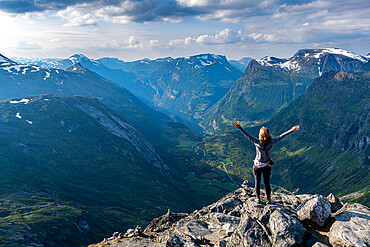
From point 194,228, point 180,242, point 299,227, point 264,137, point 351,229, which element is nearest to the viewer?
point 351,229

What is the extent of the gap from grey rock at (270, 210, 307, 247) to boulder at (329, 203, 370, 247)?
259cm

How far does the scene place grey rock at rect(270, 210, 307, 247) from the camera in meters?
21.2

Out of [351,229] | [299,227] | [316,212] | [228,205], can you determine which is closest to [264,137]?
[299,227]

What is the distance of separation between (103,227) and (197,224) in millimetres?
145171

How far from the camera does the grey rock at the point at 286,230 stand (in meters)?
21.2

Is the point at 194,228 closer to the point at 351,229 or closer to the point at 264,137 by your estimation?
the point at 264,137

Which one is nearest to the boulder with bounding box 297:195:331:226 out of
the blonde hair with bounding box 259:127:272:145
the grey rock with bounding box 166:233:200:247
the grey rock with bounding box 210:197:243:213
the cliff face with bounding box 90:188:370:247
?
the cliff face with bounding box 90:188:370:247

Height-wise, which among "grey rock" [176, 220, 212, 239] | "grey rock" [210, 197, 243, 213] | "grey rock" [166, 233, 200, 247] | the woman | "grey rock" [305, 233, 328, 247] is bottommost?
"grey rock" [210, 197, 243, 213]

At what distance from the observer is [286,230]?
21.6 meters

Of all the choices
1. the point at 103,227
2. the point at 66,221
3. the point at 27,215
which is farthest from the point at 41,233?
the point at 103,227

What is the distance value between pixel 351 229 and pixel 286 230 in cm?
536

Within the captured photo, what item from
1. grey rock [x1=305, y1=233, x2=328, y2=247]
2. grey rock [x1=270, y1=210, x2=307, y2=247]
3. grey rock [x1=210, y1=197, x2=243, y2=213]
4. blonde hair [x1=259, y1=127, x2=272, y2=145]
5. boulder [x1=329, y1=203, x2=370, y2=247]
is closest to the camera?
boulder [x1=329, y1=203, x2=370, y2=247]

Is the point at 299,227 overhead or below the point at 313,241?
overhead

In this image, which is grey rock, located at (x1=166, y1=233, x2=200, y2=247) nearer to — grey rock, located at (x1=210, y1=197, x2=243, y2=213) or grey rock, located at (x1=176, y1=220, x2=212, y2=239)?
grey rock, located at (x1=176, y1=220, x2=212, y2=239)
